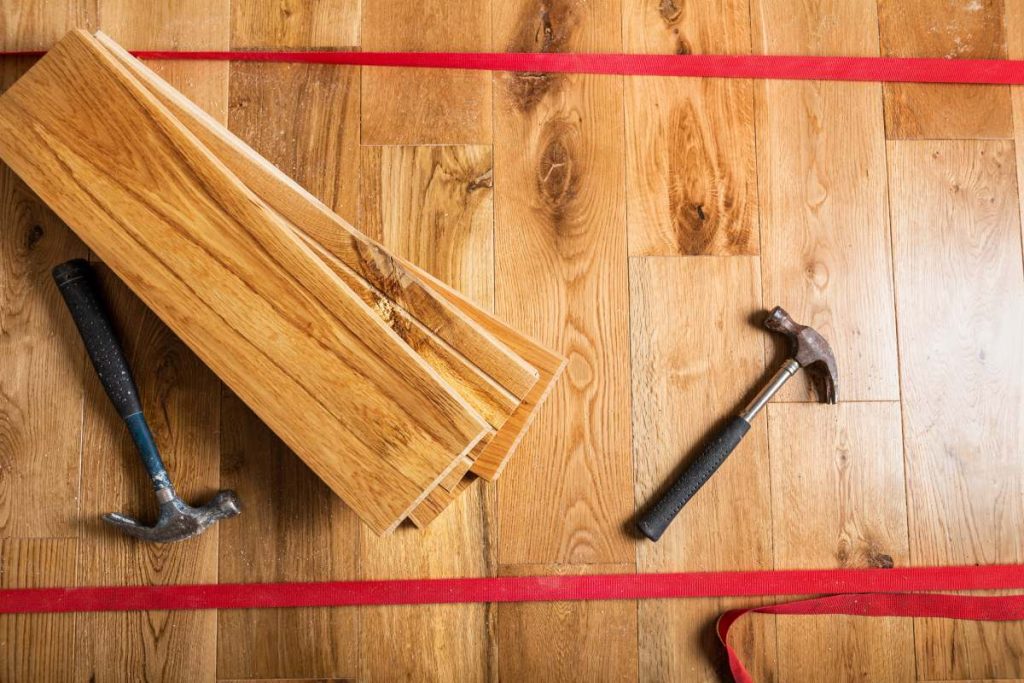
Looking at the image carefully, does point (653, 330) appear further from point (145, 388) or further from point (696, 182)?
point (145, 388)

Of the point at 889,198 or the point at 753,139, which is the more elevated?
the point at 753,139

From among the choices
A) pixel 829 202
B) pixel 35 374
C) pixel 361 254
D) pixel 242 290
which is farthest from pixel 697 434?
pixel 35 374

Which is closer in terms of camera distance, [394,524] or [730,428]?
[394,524]

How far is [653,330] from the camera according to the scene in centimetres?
121

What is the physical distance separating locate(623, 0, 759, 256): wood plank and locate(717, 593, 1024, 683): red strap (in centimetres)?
60

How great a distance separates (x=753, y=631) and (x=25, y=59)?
1561 millimetres

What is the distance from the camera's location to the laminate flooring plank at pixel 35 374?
116 centimetres

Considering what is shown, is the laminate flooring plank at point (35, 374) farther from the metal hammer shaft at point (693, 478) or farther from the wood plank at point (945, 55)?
the wood plank at point (945, 55)

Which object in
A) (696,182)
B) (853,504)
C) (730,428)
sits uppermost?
(696,182)

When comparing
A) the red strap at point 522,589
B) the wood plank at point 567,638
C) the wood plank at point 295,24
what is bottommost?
the wood plank at point 567,638

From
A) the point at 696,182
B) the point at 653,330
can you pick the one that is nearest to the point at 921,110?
the point at 696,182

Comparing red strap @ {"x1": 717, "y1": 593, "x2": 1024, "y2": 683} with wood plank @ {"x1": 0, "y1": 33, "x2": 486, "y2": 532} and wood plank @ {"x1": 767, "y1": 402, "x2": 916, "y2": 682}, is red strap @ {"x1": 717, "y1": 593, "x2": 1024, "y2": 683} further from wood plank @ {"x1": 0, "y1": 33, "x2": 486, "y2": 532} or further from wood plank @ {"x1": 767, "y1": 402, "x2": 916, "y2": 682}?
wood plank @ {"x1": 0, "y1": 33, "x2": 486, "y2": 532}

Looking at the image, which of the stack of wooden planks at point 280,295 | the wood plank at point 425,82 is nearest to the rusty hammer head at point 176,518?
the stack of wooden planks at point 280,295

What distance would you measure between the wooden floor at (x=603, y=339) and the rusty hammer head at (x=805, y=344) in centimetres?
5
